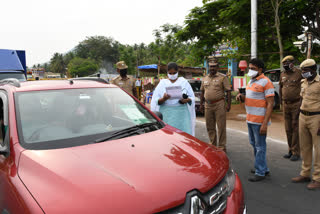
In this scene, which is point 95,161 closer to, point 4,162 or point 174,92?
point 4,162

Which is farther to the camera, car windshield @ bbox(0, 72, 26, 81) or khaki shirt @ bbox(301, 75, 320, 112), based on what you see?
car windshield @ bbox(0, 72, 26, 81)

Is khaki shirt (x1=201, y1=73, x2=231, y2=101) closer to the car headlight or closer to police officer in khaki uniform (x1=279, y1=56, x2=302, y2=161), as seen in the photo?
police officer in khaki uniform (x1=279, y1=56, x2=302, y2=161)

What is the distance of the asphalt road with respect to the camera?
3.20m

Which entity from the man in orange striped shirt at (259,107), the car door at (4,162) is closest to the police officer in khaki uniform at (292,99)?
the man in orange striped shirt at (259,107)

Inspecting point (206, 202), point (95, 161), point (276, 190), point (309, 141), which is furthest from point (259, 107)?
point (95, 161)

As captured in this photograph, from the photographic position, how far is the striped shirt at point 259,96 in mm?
3842

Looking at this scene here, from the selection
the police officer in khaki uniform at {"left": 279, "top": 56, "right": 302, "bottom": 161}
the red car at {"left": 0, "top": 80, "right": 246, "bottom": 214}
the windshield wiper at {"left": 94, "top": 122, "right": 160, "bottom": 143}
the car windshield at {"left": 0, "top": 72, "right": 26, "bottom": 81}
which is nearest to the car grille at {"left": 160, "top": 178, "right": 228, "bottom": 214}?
the red car at {"left": 0, "top": 80, "right": 246, "bottom": 214}

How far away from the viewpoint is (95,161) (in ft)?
6.11

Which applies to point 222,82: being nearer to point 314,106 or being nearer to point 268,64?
point 314,106

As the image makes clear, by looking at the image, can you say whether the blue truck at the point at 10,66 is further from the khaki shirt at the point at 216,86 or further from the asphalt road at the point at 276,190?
the asphalt road at the point at 276,190

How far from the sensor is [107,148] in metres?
2.07

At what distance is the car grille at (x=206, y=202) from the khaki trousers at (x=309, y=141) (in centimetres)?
239

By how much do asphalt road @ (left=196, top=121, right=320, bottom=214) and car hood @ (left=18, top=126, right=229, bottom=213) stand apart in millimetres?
1451

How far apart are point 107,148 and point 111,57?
108 meters
